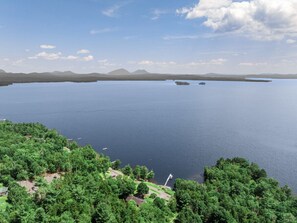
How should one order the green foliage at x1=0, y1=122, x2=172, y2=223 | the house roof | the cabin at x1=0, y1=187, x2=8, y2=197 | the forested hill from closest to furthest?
the green foliage at x1=0, y1=122, x2=172, y2=223, the forested hill, the cabin at x1=0, y1=187, x2=8, y2=197, the house roof

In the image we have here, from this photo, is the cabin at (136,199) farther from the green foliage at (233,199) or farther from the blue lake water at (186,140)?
the blue lake water at (186,140)

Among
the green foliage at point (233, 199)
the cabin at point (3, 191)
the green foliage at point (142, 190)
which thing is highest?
the cabin at point (3, 191)

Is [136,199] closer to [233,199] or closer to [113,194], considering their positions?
[113,194]

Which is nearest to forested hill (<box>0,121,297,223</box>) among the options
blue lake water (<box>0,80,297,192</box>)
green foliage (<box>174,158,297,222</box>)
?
green foliage (<box>174,158,297,222</box>)

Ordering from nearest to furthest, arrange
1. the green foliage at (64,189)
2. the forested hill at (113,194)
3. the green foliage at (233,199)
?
the green foliage at (64,189), the forested hill at (113,194), the green foliage at (233,199)

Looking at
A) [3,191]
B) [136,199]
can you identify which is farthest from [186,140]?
[3,191]

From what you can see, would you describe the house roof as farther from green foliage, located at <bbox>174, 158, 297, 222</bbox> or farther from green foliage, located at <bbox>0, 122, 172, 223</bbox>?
green foliage, located at <bbox>174, 158, 297, 222</bbox>

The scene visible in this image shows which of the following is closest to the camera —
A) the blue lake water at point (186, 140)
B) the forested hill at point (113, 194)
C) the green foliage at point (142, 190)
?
the forested hill at point (113, 194)

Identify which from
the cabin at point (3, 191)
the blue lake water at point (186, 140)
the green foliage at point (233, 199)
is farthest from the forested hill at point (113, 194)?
the blue lake water at point (186, 140)
